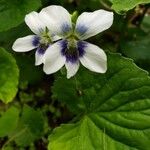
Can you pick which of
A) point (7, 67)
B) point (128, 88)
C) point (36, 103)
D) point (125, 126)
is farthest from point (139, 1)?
point (36, 103)

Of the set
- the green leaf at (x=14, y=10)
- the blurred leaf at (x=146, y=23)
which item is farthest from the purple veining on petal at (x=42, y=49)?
the blurred leaf at (x=146, y=23)

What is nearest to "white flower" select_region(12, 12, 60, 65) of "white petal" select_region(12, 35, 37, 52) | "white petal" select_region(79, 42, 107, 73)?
"white petal" select_region(12, 35, 37, 52)

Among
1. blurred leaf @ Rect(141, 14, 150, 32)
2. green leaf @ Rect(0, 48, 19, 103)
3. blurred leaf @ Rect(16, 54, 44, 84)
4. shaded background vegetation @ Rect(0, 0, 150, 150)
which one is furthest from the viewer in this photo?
blurred leaf @ Rect(141, 14, 150, 32)

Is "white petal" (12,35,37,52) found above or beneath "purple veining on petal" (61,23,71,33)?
beneath

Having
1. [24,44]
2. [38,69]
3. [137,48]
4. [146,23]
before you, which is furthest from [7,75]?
[146,23]

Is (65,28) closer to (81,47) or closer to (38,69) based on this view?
(81,47)

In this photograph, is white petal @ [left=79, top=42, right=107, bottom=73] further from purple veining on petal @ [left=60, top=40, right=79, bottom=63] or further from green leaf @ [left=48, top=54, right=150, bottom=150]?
green leaf @ [left=48, top=54, right=150, bottom=150]
